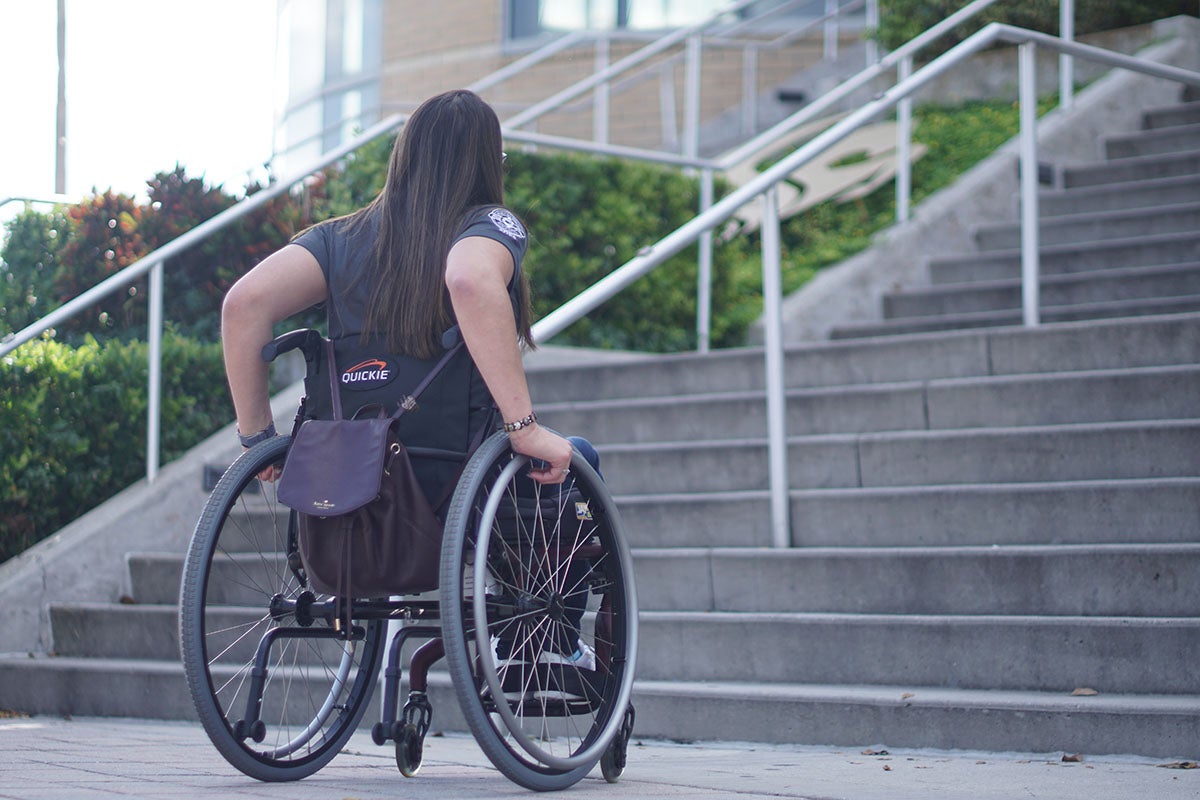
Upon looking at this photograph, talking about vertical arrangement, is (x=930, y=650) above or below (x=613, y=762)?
below

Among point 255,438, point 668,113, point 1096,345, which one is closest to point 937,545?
point 1096,345

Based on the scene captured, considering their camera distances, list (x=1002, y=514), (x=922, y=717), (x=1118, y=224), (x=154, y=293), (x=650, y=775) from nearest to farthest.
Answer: (x=650, y=775) → (x=922, y=717) → (x=1002, y=514) → (x=154, y=293) → (x=1118, y=224)

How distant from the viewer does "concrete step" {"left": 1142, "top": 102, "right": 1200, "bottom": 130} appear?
812 centimetres

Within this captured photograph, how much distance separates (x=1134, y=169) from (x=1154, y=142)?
46cm

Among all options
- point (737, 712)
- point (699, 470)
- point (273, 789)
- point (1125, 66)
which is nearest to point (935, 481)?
point (699, 470)

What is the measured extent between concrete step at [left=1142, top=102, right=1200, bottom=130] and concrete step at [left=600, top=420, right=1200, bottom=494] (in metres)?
4.05

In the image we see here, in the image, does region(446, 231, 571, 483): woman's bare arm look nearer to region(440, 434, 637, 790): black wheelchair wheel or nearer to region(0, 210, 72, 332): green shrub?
region(440, 434, 637, 790): black wheelchair wheel

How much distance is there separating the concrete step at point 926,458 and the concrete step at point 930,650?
2.60 ft

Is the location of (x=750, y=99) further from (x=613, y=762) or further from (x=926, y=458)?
(x=613, y=762)

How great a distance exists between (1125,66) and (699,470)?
96.7 inches

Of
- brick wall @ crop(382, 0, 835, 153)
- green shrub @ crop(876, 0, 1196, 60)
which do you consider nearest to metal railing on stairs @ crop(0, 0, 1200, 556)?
green shrub @ crop(876, 0, 1196, 60)

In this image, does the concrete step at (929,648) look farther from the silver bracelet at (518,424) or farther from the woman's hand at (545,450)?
the silver bracelet at (518,424)

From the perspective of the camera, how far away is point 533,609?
3.01m

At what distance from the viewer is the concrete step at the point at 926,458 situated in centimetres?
458
